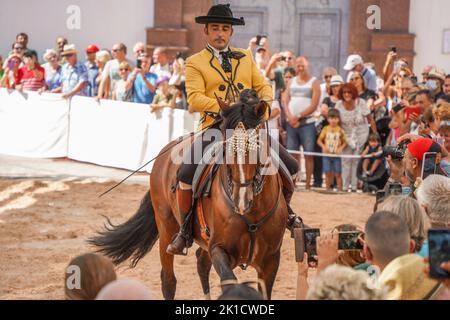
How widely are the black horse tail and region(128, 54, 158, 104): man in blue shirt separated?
23.0ft

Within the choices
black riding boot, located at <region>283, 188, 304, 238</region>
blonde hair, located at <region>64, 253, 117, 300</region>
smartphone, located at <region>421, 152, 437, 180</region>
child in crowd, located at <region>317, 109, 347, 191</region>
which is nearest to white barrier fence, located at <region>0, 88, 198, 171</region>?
child in crowd, located at <region>317, 109, 347, 191</region>

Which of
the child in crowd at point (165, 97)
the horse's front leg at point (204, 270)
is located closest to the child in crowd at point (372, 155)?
the child in crowd at point (165, 97)

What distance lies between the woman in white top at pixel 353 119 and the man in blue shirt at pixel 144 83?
3403 millimetres

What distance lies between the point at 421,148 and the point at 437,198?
66.1 inches

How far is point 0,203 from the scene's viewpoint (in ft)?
41.0

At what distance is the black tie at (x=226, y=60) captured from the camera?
7.34 meters

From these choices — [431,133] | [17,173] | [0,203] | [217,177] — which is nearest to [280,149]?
[217,177]

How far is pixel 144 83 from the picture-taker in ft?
49.5

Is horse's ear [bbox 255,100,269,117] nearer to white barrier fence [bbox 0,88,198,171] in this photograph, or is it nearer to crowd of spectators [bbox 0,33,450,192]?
crowd of spectators [bbox 0,33,450,192]

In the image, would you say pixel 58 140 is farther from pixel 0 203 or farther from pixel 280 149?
pixel 280 149

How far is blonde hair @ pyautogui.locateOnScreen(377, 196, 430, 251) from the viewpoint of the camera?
14.3 feet

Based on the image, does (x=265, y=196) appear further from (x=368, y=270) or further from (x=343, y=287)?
(x=343, y=287)

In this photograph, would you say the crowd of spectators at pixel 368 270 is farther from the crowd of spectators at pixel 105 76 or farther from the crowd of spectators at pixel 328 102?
the crowd of spectators at pixel 105 76
